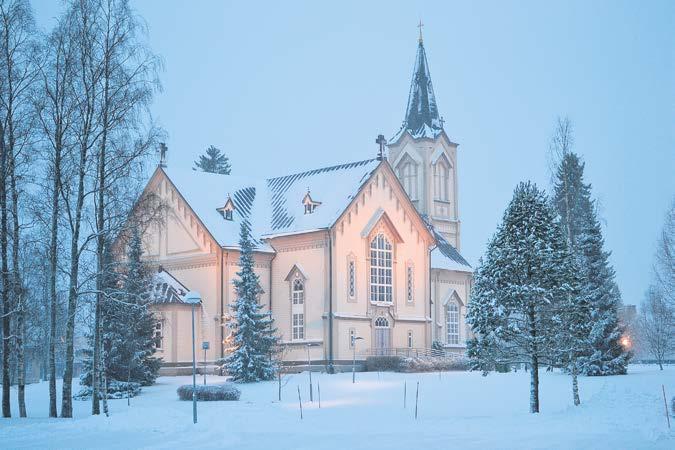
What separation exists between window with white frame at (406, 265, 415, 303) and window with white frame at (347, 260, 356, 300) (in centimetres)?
469

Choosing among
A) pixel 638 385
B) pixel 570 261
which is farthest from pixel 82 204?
pixel 638 385

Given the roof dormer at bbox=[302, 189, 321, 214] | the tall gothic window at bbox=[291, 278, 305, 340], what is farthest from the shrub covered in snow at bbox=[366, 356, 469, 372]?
the roof dormer at bbox=[302, 189, 321, 214]

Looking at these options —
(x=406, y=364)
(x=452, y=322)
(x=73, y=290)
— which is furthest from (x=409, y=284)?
(x=73, y=290)

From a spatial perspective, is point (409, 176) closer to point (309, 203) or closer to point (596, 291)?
point (309, 203)

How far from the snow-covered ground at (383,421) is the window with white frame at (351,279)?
35.9ft

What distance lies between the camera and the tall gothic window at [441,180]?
73312 mm

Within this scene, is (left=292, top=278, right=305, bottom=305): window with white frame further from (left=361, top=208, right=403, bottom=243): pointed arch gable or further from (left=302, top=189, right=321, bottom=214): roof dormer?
(left=361, top=208, right=403, bottom=243): pointed arch gable

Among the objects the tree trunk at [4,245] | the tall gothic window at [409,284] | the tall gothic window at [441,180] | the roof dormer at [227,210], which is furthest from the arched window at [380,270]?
the tree trunk at [4,245]

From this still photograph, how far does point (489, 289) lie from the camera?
105 feet

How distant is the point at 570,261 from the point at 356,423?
960 cm

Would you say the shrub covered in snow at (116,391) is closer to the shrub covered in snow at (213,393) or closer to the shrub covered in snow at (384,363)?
the shrub covered in snow at (213,393)

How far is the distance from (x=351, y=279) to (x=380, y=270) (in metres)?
2.63

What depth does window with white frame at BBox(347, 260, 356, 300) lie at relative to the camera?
178ft

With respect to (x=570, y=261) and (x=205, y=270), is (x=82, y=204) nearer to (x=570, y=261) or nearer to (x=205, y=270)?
(x=570, y=261)
